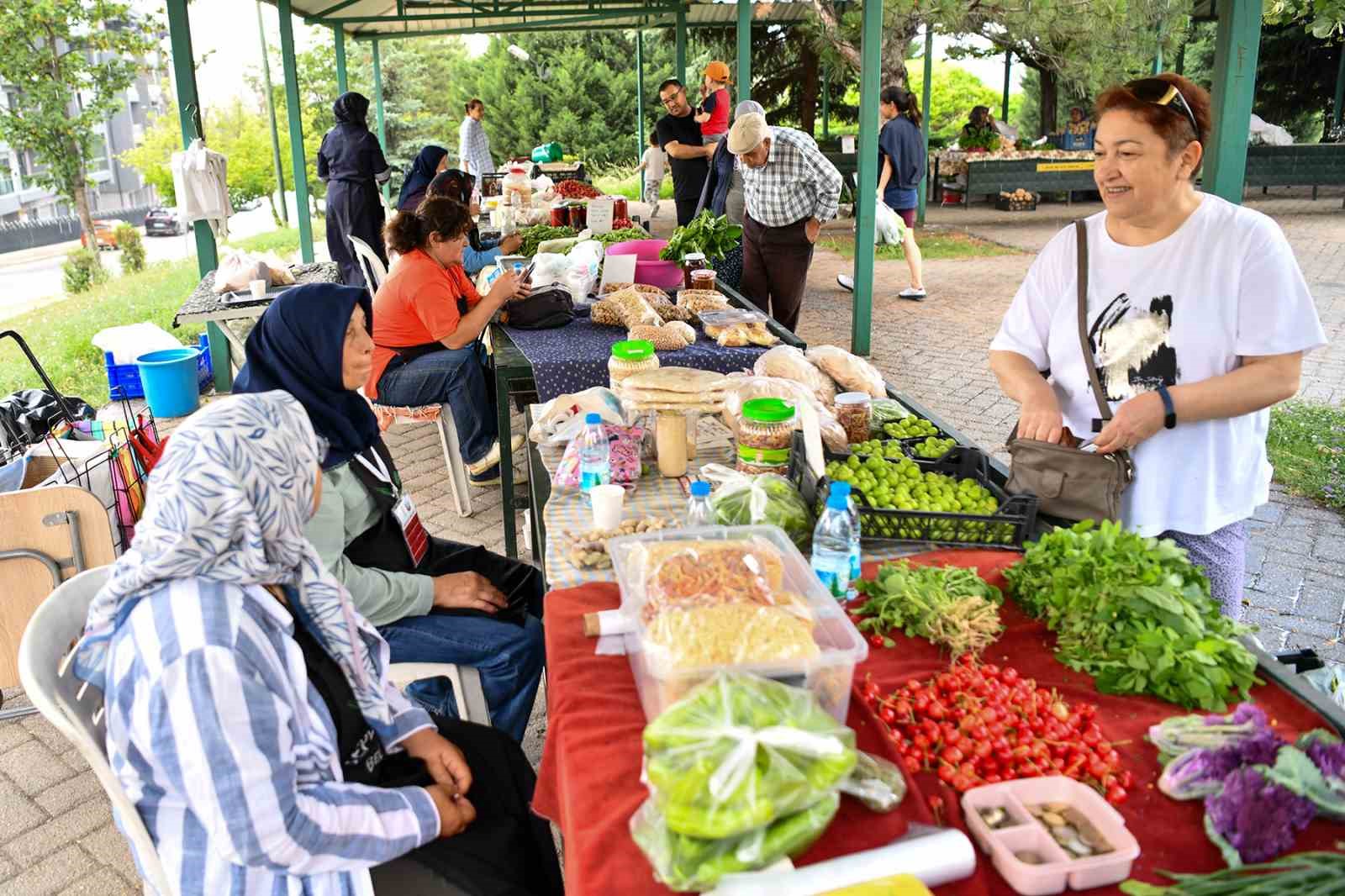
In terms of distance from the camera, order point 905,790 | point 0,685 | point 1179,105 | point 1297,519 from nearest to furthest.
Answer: point 905,790
point 1179,105
point 0,685
point 1297,519

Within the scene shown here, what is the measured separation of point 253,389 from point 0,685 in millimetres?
1493

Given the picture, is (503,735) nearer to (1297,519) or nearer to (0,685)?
(0,685)

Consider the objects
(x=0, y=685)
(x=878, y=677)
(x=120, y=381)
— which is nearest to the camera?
(x=878, y=677)

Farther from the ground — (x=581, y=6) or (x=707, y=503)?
(x=581, y=6)

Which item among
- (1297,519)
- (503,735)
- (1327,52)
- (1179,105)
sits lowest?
(1297,519)

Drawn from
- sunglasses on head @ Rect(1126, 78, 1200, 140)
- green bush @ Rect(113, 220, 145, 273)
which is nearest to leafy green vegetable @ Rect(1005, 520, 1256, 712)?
sunglasses on head @ Rect(1126, 78, 1200, 140)

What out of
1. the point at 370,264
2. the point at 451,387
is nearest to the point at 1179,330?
the point at 451,387

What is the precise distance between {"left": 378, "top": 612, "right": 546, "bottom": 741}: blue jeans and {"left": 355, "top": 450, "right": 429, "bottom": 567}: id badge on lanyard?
0.23 metres

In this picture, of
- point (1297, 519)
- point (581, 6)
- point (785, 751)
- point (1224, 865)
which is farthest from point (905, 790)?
point (581, 6)

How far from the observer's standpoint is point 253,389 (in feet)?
7.97

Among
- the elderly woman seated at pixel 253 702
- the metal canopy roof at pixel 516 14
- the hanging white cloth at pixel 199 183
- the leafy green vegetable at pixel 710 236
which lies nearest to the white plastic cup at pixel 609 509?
the elderly woman seated at pixel 253 702

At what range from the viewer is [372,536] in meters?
2.73

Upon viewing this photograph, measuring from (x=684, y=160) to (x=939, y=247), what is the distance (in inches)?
218

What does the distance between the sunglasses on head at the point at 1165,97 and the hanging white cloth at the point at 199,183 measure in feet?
20.3
